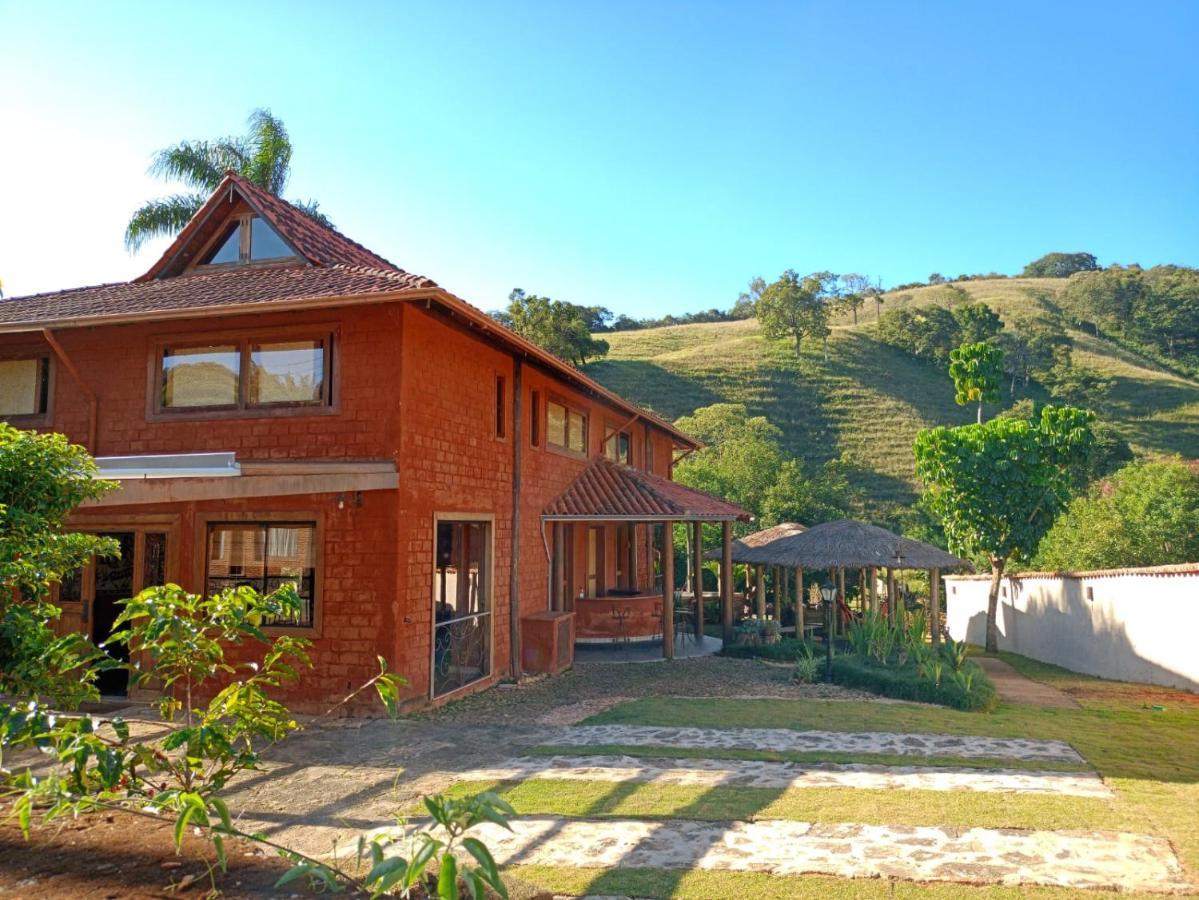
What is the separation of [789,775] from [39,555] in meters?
5.82

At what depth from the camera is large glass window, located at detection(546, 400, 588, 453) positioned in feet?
49.9

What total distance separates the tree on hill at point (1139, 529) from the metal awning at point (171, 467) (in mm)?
18485

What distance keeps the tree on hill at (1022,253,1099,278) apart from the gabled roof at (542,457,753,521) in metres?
114

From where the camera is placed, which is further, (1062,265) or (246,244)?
(1062,265)

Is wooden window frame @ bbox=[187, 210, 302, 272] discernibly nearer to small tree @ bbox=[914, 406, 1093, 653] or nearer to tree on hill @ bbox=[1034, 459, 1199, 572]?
small tree @ bbox=[914, 406, 1093, 653]

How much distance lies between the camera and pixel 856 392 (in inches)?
2253

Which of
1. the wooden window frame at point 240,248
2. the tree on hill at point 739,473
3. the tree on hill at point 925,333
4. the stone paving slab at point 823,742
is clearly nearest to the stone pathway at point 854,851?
the stone paving slab at point 823,742

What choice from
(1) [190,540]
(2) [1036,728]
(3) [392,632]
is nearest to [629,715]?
(3) [392,632]

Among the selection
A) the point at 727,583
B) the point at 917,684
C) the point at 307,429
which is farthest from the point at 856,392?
the point at 307,429

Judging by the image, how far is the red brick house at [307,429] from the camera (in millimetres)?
9719

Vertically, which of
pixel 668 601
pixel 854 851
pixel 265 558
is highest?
pixel 265 558

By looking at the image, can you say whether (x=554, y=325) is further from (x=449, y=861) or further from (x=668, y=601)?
(x=449, y=861)

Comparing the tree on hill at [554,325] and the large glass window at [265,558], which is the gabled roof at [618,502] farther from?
the tree on hill at [554,325]

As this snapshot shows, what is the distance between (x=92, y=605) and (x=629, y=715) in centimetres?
704
